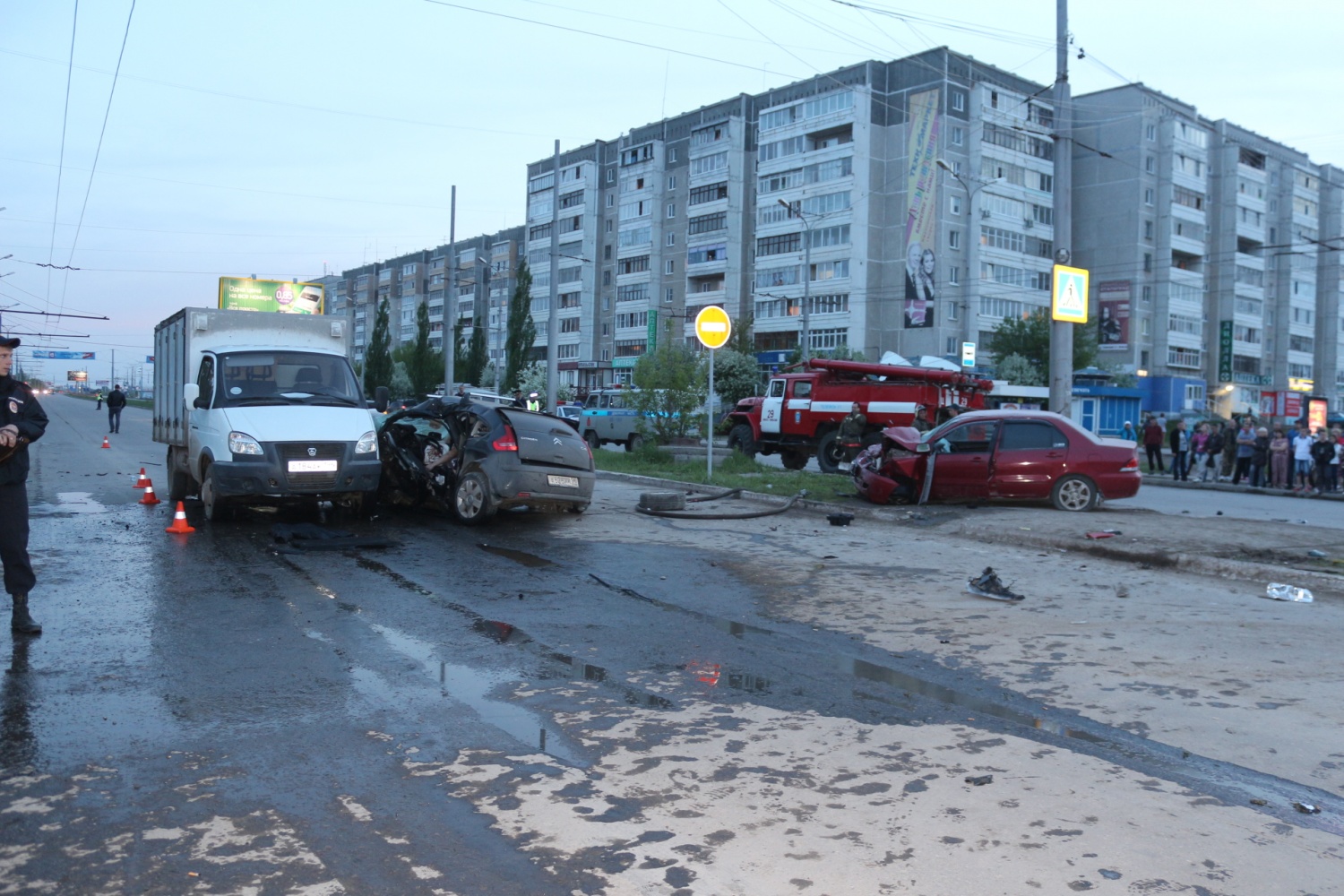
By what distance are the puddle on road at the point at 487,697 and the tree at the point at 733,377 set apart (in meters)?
55.6

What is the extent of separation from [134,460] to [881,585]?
19.7 metres

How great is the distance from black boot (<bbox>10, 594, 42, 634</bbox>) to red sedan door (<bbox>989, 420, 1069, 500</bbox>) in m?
12.0

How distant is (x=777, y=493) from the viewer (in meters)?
16.6

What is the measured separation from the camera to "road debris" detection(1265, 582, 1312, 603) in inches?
351

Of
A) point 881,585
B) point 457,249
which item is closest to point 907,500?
point 881,585

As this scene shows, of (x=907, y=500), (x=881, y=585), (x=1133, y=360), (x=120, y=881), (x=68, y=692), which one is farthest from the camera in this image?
(x=1133, y=360)

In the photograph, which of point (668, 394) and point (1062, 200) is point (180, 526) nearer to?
point (668, 394)

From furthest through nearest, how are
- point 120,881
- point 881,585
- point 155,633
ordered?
point 881,585, point 155,633, point 120,881

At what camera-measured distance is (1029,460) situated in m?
14.8

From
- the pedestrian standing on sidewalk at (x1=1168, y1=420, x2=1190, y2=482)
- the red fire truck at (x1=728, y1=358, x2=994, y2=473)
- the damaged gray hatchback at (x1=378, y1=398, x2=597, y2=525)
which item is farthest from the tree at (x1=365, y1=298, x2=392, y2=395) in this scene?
the damaged gray hatchback at (x1=378, y1=398, x2=597, y2=525)

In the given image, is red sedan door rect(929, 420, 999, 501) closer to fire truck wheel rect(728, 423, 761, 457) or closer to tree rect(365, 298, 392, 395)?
fire truck wheel rect(728, 423, 761, 457)

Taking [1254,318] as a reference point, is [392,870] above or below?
below

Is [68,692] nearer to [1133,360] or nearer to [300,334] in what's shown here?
[300,334]

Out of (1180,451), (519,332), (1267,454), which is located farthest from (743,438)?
(519,332)
